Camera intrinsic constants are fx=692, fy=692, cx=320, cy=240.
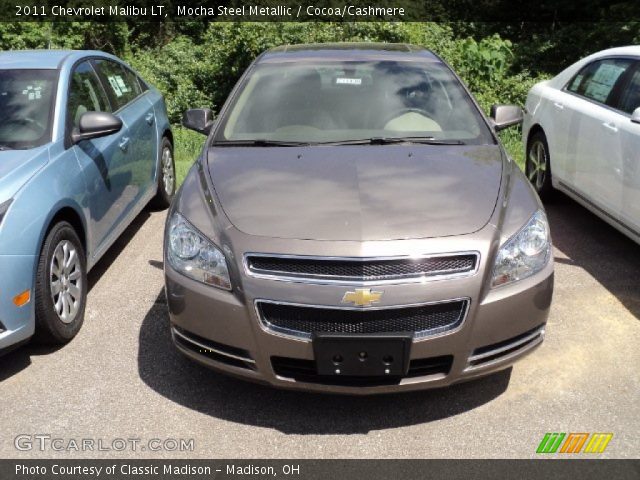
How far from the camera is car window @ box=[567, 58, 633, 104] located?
532cm

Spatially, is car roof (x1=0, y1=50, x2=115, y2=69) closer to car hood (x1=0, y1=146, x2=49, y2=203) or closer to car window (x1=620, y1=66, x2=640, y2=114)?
car hood (x1=0, y1=146, x2=49, y2=203)

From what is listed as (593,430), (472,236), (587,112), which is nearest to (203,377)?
(472,236)

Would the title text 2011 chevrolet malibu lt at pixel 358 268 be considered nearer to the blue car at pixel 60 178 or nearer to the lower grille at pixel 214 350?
the lower grille at pixel 214 350

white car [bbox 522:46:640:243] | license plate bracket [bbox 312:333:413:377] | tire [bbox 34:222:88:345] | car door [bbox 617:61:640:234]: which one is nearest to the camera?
license plate bracket [bbox 312:333:413:377]

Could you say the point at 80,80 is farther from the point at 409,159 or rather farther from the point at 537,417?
the point at 537,417

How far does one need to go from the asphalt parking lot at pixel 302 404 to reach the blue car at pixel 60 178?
1.01ft

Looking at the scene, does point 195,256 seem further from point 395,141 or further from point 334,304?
point 395,141

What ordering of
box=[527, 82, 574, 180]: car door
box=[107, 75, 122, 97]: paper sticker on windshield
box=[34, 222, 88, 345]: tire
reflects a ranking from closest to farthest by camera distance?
box=[34, 222, 88, 345]: tire
box=[107, 75, 122, 97]: paper sticker on windshield
box=[527, 82, 574, 180]: car door

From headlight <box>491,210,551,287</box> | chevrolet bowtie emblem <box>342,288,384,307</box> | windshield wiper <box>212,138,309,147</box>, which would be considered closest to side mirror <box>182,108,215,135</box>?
windshield wiper <box>212,138,309,147</box>

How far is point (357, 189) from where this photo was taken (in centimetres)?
338

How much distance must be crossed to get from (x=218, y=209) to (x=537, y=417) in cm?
178

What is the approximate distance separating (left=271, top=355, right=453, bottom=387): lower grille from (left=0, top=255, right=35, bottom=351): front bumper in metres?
1.40

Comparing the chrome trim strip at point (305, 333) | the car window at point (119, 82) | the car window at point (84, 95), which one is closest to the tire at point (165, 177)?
the car window at point (119, 82)
